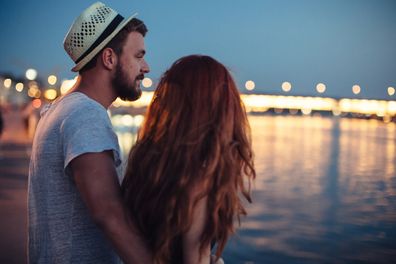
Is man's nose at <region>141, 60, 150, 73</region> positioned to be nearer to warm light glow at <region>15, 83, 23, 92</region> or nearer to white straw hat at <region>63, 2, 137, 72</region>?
white straw hat at <region>63, 2, 137, 72</region>

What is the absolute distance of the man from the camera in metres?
1.83

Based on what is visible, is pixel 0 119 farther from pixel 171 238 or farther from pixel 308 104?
pixel 308 104

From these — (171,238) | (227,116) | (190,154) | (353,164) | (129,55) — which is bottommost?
(353,164)

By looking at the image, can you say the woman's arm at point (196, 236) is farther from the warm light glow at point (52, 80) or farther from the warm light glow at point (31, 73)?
the warm light glow at point (31, 73)

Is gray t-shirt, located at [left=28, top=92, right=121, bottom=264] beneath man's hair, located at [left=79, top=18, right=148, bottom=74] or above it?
beneath

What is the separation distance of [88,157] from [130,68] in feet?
1.51

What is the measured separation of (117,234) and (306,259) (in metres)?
5.14

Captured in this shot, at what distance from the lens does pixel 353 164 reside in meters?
19.9

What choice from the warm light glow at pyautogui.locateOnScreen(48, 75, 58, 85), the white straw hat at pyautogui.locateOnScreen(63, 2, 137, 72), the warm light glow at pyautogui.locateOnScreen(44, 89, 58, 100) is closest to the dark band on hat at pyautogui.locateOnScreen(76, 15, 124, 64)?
the white straw hat at pyautogui.locateOnScreen(63, 2, 137, 72)

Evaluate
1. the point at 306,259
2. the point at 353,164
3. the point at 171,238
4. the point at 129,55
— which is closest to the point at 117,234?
the point at 171,238

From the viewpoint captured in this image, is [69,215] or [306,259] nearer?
[69,215]

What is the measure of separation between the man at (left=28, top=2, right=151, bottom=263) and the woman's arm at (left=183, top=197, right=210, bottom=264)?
0.50 feet

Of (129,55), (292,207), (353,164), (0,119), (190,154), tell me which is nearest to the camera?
(190,154)

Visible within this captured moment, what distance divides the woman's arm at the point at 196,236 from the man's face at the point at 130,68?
611mm
